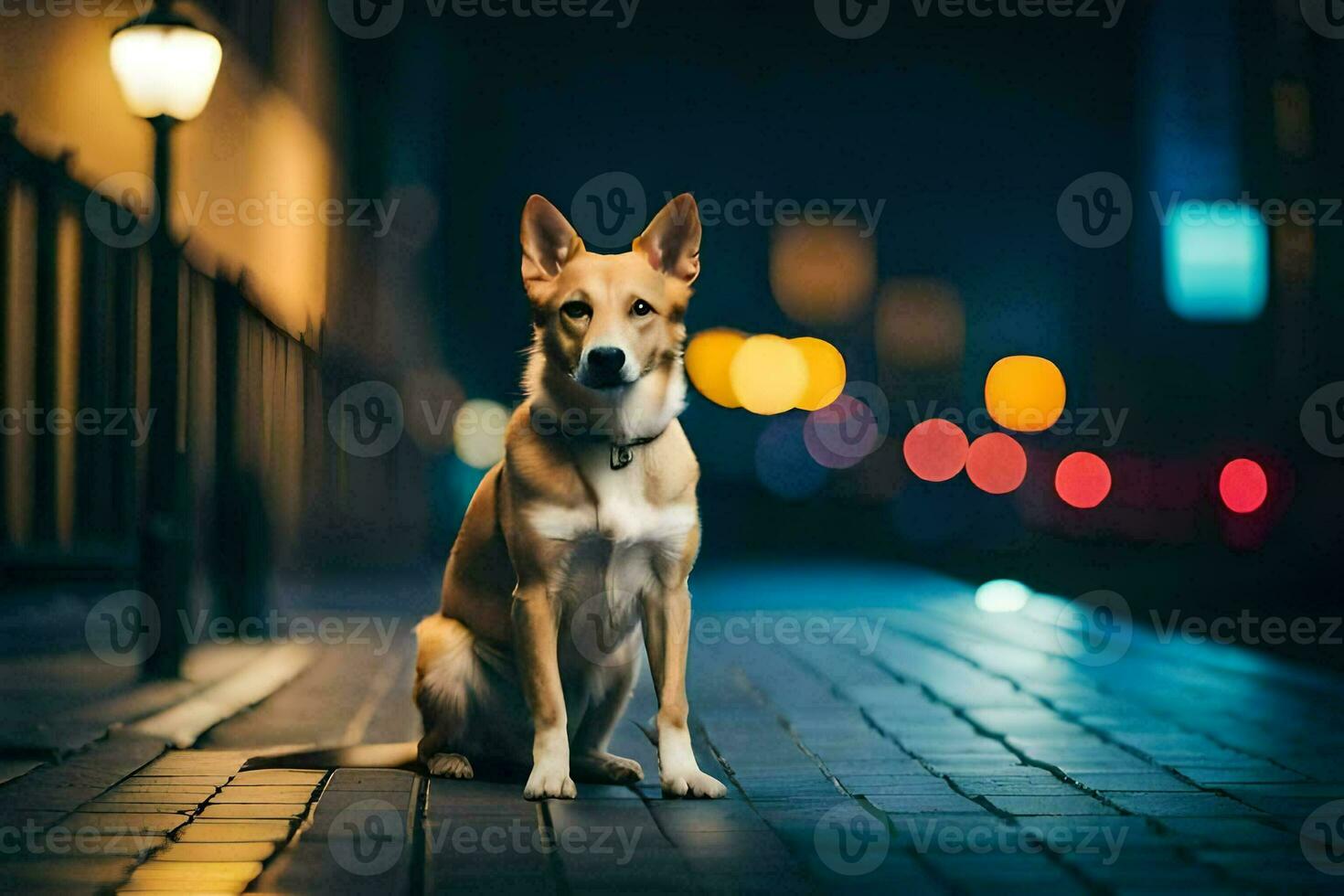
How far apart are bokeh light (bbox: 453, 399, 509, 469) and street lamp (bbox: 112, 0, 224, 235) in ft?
51.6

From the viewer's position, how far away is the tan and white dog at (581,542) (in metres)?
5.05

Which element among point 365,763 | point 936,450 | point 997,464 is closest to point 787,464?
point 936,450

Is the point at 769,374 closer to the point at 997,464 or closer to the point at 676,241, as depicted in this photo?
the point at 997,464

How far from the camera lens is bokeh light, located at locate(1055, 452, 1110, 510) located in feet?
53.4

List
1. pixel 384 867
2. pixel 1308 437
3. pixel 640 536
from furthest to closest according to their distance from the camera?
pixel 1308 437, pixel 640 536, pixel 384 867

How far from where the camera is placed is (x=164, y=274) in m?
8.30

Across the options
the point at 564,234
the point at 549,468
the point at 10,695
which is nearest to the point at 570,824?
the point at 549,468

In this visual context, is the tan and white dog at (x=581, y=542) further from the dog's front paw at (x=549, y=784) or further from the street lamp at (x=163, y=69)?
the street lamp at (x=163, y=69)

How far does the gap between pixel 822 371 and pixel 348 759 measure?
238 feet

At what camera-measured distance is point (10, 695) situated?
7148 millimetres

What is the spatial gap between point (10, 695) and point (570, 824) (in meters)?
3.64

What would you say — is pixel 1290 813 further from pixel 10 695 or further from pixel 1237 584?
pixel 1237 584

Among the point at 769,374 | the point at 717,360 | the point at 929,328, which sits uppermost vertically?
the point at 929,328

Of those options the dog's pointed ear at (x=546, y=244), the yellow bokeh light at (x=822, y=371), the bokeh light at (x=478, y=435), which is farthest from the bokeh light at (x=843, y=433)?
the dog's pointed ear at (x=546, y=244)
